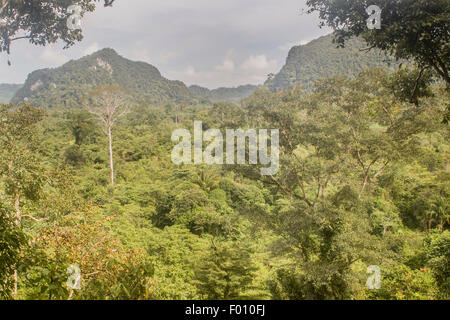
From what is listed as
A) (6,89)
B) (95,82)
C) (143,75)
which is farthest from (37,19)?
(143,75)

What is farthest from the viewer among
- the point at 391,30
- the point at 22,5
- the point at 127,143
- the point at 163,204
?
the point at 127,143

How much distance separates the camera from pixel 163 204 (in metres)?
12.9

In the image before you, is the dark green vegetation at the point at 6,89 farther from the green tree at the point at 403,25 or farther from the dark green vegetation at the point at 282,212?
the green tree at the point at 403,25

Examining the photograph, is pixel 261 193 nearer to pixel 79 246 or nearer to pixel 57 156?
pixel 79 246

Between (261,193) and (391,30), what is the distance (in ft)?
41.7

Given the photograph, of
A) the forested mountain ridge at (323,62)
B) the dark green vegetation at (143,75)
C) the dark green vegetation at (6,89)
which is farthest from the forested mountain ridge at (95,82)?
the forested mountain ridge at (323,62)

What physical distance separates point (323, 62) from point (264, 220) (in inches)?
3526

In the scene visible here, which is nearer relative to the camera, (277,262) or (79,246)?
(79,246)

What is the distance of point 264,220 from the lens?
7723 millimetres

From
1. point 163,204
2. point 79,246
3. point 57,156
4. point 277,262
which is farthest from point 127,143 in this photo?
point 79,246

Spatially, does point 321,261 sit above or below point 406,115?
below

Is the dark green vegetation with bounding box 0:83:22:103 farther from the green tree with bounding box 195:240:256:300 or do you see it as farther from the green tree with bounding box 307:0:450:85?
the green tree with bounding box 307:0:450:85

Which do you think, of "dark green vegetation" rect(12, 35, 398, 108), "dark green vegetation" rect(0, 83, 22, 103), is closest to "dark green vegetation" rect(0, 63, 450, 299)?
"dark green vegetation" rect(0, 83, 22, 103)
